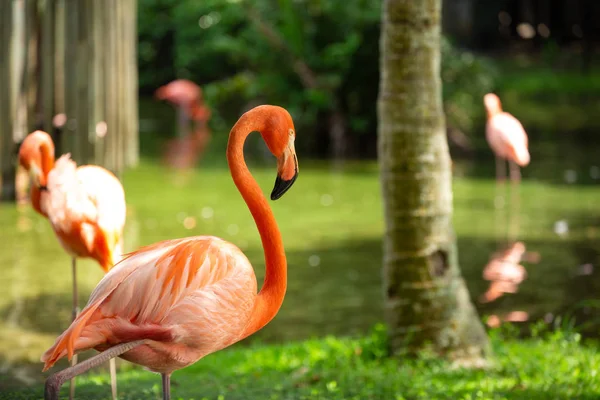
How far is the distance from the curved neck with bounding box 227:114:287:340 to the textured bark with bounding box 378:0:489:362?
1861 millimetres

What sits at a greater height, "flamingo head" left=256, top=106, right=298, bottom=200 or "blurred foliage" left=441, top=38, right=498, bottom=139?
"blurred foliage" left=441, top=38, right=498, bottom=139

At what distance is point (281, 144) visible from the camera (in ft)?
11.6

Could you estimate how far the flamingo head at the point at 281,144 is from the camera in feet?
11.3

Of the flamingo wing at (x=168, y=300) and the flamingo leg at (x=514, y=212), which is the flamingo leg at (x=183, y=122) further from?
the flamingo wing at (x=168, y=300)

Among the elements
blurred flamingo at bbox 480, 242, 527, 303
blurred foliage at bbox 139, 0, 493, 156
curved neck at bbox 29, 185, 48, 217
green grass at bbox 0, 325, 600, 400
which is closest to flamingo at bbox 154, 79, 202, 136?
blurred foliage at bbox 139, 0, 493, 156

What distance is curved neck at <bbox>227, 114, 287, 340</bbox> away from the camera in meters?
3.65

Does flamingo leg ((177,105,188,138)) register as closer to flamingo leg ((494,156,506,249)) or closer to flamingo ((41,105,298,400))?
flamingo leg ((494,156,506,249))

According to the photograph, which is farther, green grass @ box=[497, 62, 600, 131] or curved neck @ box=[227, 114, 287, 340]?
green grass @ box=[497, 62, 600, 131]

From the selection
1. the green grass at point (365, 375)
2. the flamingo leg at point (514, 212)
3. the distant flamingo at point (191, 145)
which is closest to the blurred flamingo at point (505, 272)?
the flamingo leg at point (514, 212)

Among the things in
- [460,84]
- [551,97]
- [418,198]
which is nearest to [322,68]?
[460,84]

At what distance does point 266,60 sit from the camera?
15703 mm

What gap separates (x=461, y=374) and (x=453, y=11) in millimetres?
18716

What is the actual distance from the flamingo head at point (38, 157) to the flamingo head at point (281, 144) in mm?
1765

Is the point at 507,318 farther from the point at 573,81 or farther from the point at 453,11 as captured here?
the point at 453,11
